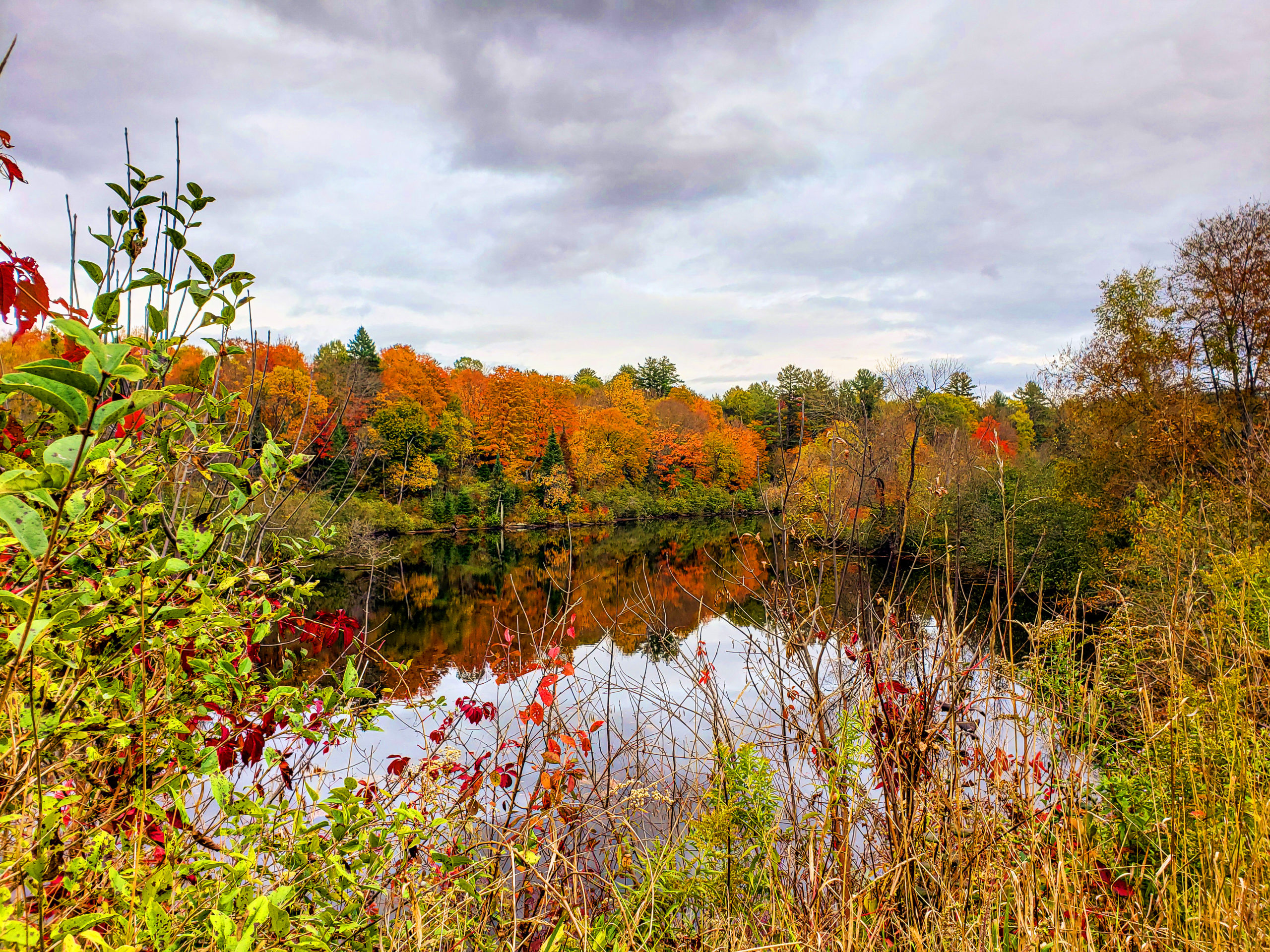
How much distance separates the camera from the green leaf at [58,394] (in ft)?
1.55

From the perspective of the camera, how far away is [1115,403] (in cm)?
1252

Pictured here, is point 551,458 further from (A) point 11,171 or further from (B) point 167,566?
(B) point 167,566

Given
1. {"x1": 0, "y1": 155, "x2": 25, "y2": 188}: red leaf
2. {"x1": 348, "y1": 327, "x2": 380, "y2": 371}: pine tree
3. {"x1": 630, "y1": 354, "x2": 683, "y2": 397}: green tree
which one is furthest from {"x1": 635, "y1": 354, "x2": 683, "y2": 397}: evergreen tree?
{"x1": 0, "y1": 155, "x2": 25, "y2": 188}: red leaf

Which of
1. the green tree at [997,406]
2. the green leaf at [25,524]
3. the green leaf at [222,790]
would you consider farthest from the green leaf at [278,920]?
the green tree at [997,406]

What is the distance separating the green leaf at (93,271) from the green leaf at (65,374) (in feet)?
2.23

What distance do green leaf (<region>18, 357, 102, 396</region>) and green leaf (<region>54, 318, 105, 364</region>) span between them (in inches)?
0.6

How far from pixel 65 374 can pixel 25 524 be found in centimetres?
12

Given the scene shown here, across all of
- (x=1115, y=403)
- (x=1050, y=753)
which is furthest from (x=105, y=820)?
(x=1115, y=403)

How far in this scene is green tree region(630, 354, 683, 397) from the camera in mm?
60031

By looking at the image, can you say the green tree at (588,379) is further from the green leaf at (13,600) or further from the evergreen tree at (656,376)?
the green leaf at (13,600)

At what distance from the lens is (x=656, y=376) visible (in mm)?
60250

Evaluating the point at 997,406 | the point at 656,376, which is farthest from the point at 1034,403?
the point at 656,376

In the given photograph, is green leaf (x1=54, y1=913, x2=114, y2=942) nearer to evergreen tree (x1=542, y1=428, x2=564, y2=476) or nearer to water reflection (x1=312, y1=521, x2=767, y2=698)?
water reflection (x1=312, y1=521, x2=767, y2=698)

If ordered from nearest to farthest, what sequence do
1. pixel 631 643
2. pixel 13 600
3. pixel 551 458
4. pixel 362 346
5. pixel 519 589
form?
pixel 13 600, pixel 631 643, pixel 519 589, pixel 551 458, pixel 362 346
